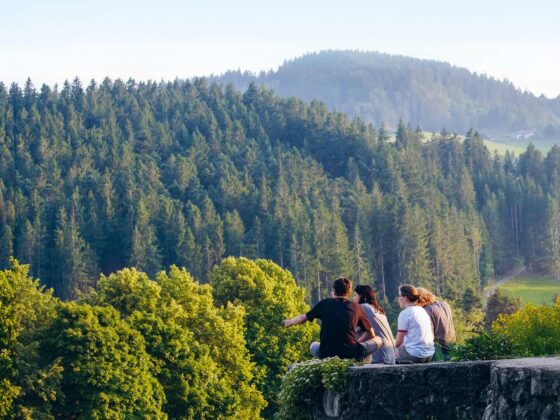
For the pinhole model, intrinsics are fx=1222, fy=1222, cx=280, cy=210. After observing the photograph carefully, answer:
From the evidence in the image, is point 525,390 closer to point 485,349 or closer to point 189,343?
point 485,349

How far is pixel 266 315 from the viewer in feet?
258

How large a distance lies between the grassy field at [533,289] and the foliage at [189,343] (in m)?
86.4

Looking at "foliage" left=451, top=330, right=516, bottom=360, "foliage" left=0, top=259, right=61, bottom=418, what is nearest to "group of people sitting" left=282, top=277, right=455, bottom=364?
"foliage" left=451, top=330, right=516, bottom=360

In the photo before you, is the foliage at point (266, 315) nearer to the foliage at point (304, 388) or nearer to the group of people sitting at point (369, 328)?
the group of people sitting at point (369, 328)

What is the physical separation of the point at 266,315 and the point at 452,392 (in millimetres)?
63045

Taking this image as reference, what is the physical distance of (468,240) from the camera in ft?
637

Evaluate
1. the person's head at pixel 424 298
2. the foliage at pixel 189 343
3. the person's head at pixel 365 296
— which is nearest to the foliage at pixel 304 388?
the person's head at pixel 365 296

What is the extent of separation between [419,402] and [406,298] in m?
3.97

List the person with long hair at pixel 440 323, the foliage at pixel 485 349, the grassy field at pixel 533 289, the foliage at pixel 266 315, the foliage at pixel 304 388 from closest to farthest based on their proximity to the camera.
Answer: the foliage at pixel 485 349 < the foliage at pixel 304 388 < the person with long hair at pixel 440 323 < the foliage at pixel 266 315 < the grassy field at pixel 533 289

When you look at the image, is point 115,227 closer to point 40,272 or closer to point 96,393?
point 40,272

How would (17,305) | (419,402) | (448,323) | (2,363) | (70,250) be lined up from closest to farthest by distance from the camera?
(419,402)
(448,323)
(2,363)
(17,305)
(70,250)

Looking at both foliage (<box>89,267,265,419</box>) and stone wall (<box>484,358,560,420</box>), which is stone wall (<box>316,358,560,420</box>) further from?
foliage (<box>89,267,265,419</box>)

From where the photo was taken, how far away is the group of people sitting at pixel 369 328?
19.0m

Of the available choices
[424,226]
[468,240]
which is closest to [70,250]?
[424,226]
